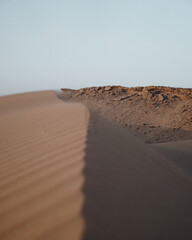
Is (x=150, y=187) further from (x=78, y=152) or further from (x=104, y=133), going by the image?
(x=104, y=133)

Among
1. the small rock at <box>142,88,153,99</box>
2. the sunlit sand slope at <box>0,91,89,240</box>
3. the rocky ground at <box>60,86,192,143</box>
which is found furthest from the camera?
the small rock at <box>142,88,153,99</box>

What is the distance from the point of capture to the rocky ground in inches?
223

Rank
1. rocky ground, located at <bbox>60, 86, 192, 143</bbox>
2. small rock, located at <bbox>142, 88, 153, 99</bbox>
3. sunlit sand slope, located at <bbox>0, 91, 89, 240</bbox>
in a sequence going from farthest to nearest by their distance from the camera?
small rock, located at <bbox>142, 88, 153, 99</bbox>, rocky ground, located at <bbox>60, 86, 192, 143</bbox>, sunlit sand slope, located at <bbox>0, 91, 89, 240</bbox>

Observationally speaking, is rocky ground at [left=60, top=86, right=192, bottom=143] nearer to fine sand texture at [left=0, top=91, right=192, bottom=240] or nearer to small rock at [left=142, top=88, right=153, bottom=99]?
small rock at [left=142, top=88, right=153, bottom=99]

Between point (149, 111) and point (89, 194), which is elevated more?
point (89, 194)

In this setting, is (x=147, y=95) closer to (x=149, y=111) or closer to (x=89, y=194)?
(x=149, y=111)

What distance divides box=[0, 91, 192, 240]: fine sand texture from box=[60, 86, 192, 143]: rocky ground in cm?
316

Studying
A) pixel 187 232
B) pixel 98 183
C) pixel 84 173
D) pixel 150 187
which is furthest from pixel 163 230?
pixel 84 173

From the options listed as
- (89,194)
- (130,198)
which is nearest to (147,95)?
(130,198)

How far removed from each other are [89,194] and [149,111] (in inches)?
272

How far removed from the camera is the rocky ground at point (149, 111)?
566 centimetres

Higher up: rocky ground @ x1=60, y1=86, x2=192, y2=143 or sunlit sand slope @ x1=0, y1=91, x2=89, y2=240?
sunlit sand slope @ x1=0, y1=91, x2=89, y2=240

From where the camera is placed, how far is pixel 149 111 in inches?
296

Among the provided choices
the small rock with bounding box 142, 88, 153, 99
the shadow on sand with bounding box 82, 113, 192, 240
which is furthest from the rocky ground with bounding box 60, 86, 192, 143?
the shadow on sand with bounding box 82, 113, 192, 240
